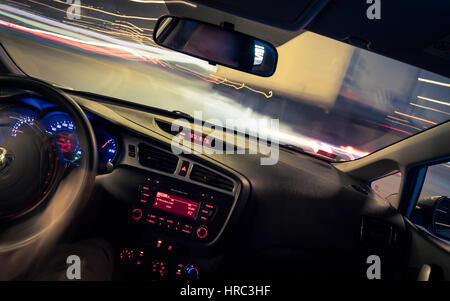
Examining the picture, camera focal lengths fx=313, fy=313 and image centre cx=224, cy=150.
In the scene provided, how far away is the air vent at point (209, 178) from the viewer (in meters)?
2.77

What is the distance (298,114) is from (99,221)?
1116cm

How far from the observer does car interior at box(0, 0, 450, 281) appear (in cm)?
231

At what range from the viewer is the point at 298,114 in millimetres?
12945

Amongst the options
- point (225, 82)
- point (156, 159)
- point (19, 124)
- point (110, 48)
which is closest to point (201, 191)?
point (156, 159)

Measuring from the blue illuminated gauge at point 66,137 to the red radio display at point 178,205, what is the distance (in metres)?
0.81

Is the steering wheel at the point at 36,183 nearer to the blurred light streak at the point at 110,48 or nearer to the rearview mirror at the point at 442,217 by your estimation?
the rearview mirror at the point at 442,217

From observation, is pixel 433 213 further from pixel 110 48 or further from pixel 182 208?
pixel 110 48

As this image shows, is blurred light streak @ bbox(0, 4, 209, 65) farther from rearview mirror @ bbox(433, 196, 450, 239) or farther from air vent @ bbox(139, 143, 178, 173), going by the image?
rearview mirror @ bbox(433, 196, 450, 239)

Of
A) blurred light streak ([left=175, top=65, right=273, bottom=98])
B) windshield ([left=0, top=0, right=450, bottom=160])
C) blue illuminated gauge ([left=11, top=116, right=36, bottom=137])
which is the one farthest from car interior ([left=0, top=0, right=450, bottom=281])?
blurred light streak ([left=175, top=65, right=273, bottom=98])

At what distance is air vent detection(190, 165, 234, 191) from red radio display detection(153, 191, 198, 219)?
0.22 m

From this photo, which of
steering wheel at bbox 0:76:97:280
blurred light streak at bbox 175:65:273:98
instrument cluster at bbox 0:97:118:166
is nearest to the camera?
steering wheel at bbox 0:76:97:280

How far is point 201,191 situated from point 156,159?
0.50m

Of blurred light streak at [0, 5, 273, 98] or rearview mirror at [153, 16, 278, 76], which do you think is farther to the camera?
blurred light streak at [0, 5, 273, 98]

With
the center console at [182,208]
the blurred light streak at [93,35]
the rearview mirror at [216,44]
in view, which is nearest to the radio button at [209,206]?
the center console at [182,208]
